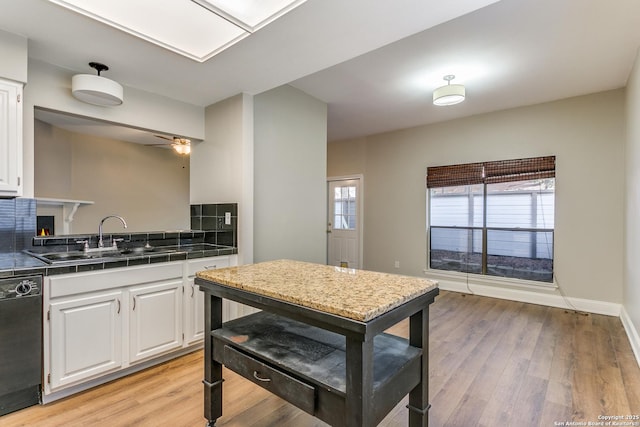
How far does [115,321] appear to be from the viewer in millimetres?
2117

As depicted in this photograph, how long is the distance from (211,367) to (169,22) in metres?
2.02

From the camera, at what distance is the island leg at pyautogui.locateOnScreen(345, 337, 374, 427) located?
1.05 m

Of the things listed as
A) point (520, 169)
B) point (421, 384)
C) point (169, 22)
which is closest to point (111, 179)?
point (169, 22)

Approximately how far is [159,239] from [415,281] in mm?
2517

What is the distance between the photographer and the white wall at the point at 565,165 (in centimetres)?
366

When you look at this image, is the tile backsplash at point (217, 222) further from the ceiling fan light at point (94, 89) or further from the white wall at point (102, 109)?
the ceiling fan light at point (94, 89)

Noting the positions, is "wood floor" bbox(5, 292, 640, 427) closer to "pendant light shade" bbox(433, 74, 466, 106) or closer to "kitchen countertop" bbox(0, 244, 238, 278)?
"kitchen countertop" bbox(0, 244, 238, 278)

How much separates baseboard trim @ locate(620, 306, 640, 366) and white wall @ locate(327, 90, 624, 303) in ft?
1.13

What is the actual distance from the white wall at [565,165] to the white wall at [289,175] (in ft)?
6.70

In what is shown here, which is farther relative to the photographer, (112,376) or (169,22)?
(112,376)

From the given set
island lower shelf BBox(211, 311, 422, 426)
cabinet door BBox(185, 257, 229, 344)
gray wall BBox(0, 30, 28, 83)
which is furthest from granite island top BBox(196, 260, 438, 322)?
gray wall BBox(0, 30, 28, 83)

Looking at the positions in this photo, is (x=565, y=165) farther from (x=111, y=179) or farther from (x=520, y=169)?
(x=111, y=179)

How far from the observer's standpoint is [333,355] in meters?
1.35

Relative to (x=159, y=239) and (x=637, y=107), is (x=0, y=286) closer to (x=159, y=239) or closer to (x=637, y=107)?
(x=159, y=239)
